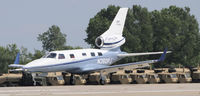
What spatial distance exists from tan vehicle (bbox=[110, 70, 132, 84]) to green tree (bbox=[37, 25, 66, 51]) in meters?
120

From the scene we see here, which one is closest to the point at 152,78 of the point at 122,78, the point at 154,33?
the point at 122,78

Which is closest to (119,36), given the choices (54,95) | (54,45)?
(54,95)

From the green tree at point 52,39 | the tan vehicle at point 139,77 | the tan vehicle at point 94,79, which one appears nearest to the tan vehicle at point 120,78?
the tan vehicle at point 139,77

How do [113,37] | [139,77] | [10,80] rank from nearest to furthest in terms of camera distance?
[139,77]
[10,80]
[113,37]

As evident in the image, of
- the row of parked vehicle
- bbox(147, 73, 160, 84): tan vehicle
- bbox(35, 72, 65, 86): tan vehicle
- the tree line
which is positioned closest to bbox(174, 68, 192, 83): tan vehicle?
the row of parked vehicle

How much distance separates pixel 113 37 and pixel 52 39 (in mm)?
123819

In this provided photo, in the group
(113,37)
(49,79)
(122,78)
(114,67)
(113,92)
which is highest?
(113,37)

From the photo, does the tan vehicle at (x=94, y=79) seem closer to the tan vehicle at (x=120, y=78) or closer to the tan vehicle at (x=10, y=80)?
the tan vehicle at (x=120, y=78)

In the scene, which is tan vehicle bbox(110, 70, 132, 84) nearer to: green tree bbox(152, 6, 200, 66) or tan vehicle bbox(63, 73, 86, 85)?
tan vehicle bbox(63, 73, 86, 85)

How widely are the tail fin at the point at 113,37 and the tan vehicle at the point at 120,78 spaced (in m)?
3.44

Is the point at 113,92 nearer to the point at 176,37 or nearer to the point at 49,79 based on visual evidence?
the point at 49,79

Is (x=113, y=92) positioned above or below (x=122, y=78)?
below

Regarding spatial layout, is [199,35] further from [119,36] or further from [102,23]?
[119,36]

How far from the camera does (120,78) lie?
41.8 m
